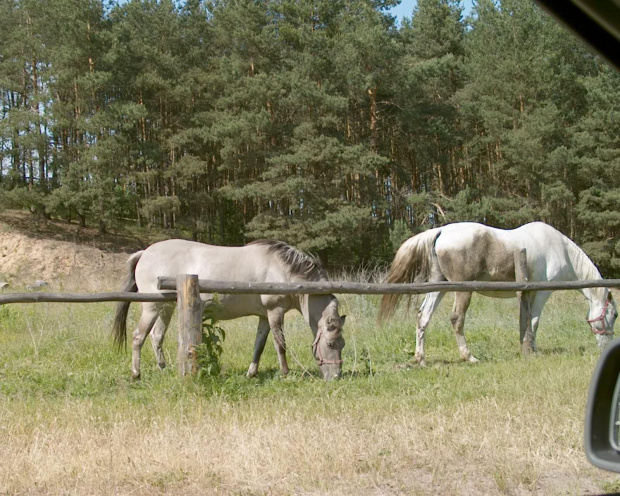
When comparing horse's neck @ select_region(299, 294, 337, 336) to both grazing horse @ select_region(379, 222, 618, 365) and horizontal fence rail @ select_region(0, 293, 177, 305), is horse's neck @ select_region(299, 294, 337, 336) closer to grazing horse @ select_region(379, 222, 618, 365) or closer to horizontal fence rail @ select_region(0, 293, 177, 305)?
grazing horse @ select_region(379, 222, 618, 365)

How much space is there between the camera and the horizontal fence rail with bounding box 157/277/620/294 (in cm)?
662

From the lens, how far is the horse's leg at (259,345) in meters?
7.86

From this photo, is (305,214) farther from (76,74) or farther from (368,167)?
(76,74)

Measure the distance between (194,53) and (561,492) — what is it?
32.5 m

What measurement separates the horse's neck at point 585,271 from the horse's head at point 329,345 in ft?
14.7

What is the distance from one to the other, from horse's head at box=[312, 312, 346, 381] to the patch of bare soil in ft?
59.3

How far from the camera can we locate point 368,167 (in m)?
28.4

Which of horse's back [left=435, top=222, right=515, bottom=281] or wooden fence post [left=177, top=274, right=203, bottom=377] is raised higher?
horse's back [left=435, top=222, right=515, bottom=281]

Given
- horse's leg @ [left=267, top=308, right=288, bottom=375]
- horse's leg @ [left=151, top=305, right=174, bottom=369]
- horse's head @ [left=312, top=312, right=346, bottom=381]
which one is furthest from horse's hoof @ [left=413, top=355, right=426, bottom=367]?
horse's leg @ [left=151, top=305, right=174, bottom=369]

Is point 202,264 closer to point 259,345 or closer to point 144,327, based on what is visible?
point 144,327

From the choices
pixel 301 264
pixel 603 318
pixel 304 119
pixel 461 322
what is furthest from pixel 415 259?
pixel 304 119

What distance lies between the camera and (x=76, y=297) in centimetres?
652

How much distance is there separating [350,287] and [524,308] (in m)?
3.33

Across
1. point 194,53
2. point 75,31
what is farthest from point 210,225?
point 75,31
